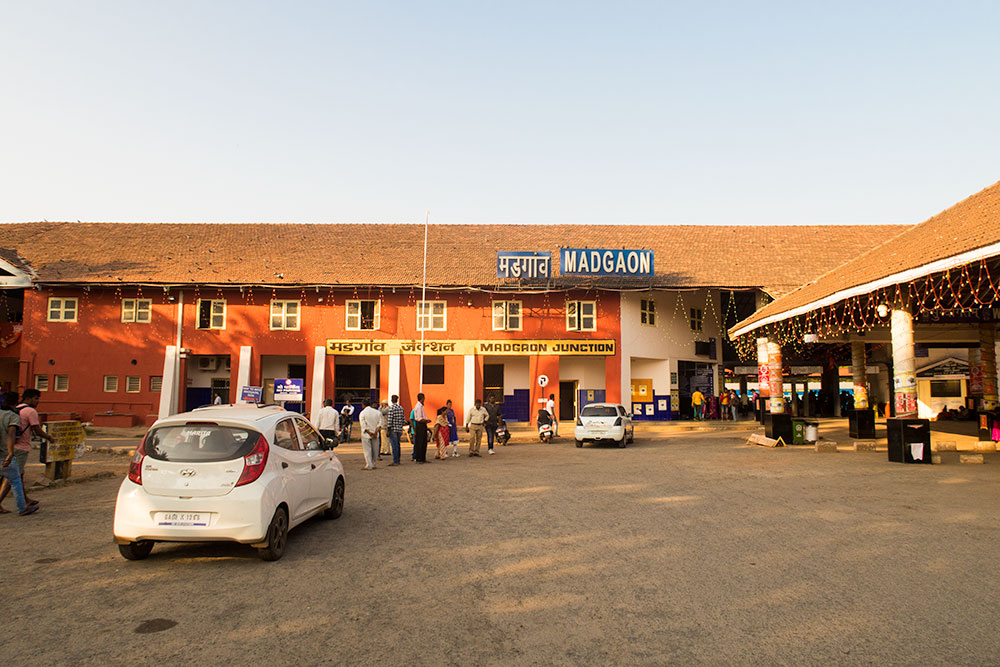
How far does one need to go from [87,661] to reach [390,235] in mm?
32563

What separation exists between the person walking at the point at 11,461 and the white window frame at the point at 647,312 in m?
27.3

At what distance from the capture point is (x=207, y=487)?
691 centimetres

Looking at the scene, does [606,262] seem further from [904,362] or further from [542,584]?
[542,584]

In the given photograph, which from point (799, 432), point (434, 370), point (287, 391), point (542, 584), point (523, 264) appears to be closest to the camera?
point (542, 584)

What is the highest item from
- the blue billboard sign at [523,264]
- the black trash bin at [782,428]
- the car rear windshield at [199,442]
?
the blue billboard sign at [523,264]

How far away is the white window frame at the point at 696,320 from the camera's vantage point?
35812 mm

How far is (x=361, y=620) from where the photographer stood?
17.1ft

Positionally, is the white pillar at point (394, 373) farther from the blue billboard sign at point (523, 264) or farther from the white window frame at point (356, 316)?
the blue billboard sign at point (523, 264)

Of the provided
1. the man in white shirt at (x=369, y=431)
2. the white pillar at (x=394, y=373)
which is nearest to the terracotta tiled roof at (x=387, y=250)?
the white pillar at (x=394, y=373)

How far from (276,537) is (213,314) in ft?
88.8

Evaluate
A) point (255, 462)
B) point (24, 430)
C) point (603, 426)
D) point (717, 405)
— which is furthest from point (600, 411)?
point (255, 462)

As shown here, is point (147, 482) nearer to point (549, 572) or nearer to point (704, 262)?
point (549, 572)

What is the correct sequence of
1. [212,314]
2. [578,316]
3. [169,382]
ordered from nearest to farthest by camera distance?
[169,382]
[212,314]
[578,316]

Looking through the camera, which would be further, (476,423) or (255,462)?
(476,423)
